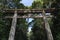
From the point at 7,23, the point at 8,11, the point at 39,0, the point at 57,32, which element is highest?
the point at 39,0

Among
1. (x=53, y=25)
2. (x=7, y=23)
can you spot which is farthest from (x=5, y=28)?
(x=53, y=25)

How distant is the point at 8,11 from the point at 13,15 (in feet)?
1.62

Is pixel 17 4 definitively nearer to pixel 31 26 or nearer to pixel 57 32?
pixel 31 26

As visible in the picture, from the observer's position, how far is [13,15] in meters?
10.9

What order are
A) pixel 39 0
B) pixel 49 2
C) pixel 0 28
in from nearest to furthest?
1. pixel 0 28
2. pixel 49 2
3. pixel 39 0

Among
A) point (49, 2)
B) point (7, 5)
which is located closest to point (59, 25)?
point (49, 2)

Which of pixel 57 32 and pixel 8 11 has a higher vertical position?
pixel 8 11

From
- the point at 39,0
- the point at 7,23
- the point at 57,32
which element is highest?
the point at 39,0

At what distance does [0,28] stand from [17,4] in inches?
132

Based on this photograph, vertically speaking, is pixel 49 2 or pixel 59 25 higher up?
pixel 49 2

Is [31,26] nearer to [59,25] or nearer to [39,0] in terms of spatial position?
[39,0]

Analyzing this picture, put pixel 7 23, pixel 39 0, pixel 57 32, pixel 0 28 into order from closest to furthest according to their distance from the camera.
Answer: pixel 0 28, pixel 57 32, pixel 7 23, pixel 39 0

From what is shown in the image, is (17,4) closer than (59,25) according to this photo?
No

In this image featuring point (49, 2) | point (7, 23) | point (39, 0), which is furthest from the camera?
point (39, 0)
